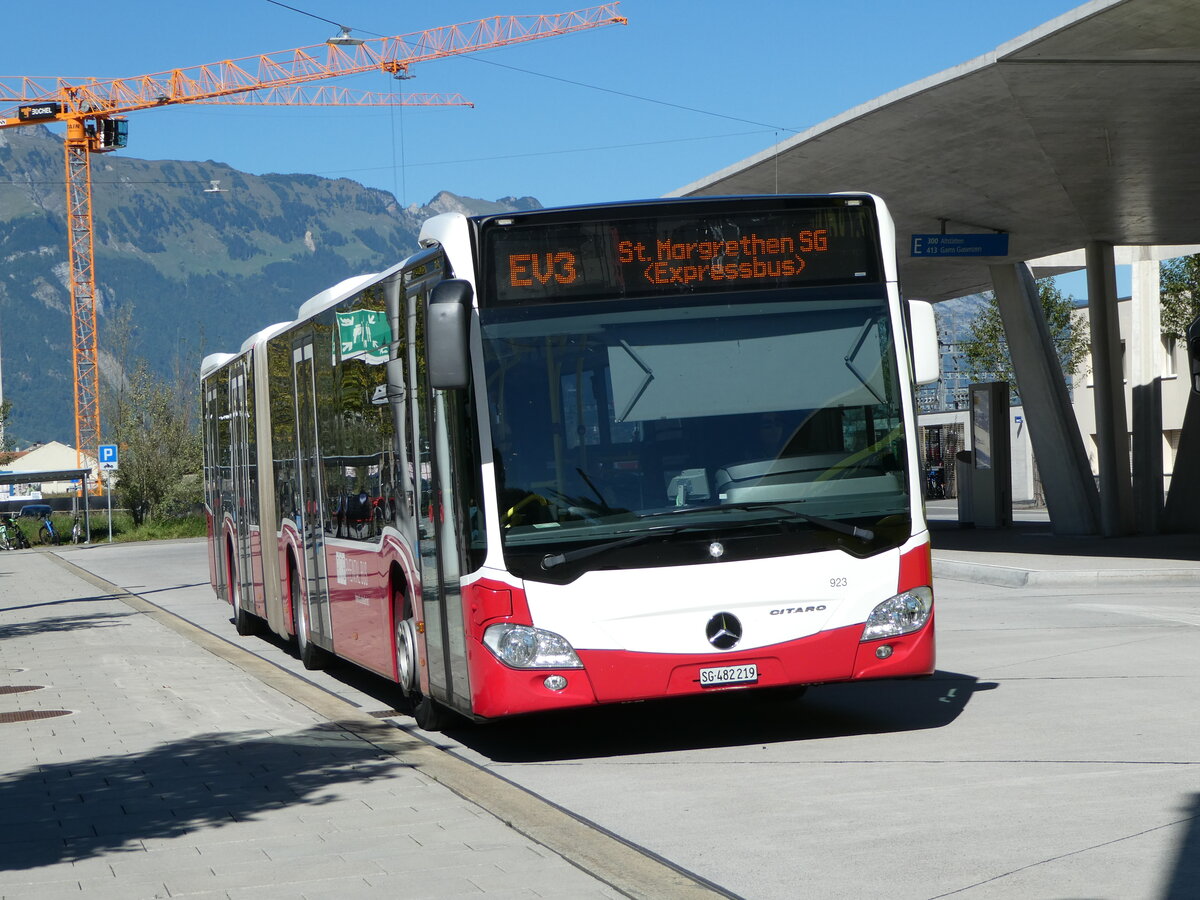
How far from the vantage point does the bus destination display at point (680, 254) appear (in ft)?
28.3

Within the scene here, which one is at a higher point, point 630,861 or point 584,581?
point 584,581

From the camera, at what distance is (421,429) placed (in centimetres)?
932

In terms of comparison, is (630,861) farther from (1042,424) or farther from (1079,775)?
(1042,424)

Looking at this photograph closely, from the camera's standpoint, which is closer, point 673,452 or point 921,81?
point 673,452

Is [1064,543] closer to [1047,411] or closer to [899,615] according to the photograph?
[1047,411]

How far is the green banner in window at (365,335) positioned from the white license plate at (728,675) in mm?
3115

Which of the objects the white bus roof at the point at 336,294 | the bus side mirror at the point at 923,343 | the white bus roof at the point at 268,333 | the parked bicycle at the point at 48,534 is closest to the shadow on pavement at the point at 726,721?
the bus side mirror at the point at 923,343

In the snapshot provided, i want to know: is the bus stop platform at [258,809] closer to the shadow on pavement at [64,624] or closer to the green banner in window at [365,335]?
the green banner in window at [365,335]

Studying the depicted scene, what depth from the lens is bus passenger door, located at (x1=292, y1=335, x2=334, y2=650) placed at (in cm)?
1296

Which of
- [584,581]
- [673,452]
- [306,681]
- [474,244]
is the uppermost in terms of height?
[474,244]

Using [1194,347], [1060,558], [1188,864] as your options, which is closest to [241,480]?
[1060,558]

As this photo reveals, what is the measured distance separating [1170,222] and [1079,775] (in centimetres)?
2023

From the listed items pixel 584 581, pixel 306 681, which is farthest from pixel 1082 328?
pixel 584 581

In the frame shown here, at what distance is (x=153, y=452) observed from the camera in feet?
202
